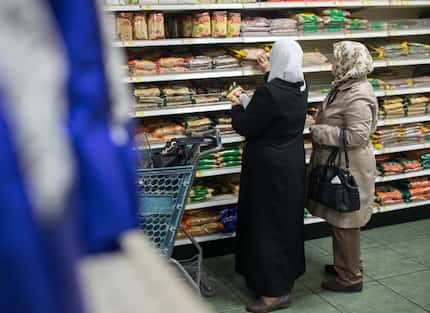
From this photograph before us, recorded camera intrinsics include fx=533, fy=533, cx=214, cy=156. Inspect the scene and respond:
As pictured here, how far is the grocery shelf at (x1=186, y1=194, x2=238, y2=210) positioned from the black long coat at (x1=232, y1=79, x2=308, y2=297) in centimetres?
65

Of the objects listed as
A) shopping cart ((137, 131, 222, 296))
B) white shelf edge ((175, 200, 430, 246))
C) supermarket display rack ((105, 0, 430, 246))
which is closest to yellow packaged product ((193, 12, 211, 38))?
supermarket display rack ((105, 0, 430, 246))

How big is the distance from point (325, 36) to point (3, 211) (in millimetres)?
4302

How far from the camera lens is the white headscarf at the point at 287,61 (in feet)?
10.5

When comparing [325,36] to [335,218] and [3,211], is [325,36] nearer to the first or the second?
[335,218]

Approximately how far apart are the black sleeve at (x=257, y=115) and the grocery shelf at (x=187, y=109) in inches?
31.4

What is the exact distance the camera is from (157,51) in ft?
13.5

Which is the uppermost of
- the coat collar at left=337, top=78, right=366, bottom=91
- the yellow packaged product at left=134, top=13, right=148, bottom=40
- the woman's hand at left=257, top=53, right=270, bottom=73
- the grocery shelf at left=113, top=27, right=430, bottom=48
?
the yellow packaged product at left=134, top=13, right=148, bottom=40

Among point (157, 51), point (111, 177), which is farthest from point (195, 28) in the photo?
point (111, 177)

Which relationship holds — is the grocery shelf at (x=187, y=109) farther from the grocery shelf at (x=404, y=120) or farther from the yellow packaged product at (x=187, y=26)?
the grocery shelf at (x=404, y=120)

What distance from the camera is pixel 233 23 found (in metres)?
4.08

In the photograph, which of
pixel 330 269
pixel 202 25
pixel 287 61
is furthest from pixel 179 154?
pixel 330 269

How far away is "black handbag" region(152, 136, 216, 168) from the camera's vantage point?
2.86 meters

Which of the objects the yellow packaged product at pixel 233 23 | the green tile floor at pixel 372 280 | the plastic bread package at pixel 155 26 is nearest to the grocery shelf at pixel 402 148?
the green tile floor at pixel 372 280

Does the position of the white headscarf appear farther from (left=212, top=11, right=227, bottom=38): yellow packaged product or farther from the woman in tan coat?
(left=212, top=11, right=227, bottom=38): yellow packaged product
